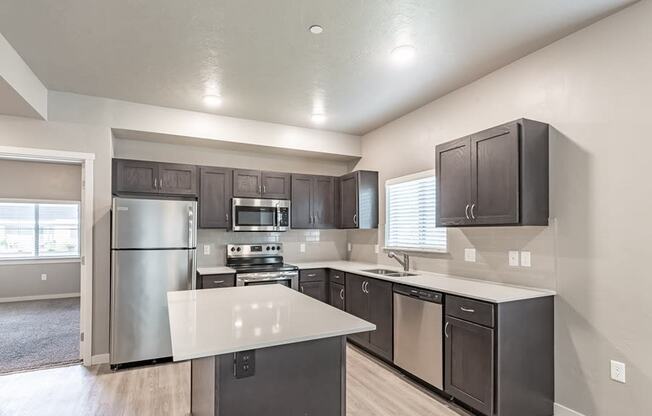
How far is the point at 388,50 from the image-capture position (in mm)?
2816

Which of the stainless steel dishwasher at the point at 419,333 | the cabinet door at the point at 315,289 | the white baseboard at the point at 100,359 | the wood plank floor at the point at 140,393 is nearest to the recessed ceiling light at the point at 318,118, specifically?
the cabinet door at the point at 315,289

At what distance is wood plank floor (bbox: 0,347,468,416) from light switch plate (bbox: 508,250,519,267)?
1.24 meters

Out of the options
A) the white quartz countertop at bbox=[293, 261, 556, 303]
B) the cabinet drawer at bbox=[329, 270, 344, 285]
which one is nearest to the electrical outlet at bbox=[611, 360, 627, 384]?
the white quartz countertop at bbox=[293, 261, 556, 303]

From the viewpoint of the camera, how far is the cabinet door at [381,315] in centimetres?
361

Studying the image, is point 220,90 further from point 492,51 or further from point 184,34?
point 492,51

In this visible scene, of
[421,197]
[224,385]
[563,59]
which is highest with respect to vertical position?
[563,59]

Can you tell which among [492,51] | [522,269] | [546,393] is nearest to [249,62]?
[492,51]

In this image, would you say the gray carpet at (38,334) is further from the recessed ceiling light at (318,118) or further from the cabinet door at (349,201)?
the recessed ceiling light at (318,118)

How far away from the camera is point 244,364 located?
1.69 metres

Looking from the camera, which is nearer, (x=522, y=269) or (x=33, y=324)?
(x=522, y=269)

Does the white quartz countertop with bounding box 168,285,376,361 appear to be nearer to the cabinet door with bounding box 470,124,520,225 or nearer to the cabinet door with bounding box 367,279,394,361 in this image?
the cabinet door with bounding box 367,279,394,361

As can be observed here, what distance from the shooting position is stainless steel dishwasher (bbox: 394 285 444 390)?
300cm

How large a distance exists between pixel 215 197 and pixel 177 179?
495 millimetres

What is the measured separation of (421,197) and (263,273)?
2.09 metres
